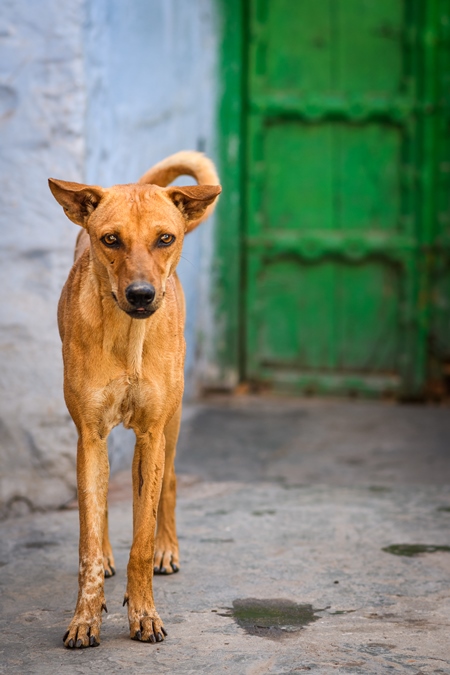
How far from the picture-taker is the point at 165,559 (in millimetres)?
3699

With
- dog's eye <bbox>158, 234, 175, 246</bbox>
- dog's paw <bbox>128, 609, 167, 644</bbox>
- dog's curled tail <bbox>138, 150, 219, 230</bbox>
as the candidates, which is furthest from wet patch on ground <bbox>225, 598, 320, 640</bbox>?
dog's curled tail <bbox>138, 150, 219, 230</bbox>

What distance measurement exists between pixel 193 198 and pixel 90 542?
44.7 inches

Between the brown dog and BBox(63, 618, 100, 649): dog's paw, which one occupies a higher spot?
the brown dog

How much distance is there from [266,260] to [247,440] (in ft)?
4.68

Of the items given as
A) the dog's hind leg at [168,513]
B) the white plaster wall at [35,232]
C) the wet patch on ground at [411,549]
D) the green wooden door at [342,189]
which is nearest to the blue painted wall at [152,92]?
the white plaster wall at [35,232]

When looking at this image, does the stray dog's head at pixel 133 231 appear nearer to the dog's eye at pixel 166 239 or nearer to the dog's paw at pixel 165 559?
the dog's eye at pixel 166 239

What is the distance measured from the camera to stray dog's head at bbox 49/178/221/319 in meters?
2.91

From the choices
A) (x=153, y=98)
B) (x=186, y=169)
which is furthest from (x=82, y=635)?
(x=153, y=98)

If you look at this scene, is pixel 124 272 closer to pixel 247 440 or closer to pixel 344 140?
pixel 247 440

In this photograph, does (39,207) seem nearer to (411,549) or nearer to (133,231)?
(133,231)

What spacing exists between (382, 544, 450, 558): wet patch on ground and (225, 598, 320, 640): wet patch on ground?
0.68 meters

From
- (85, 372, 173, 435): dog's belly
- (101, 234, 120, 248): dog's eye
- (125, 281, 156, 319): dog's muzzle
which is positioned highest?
(101, 234, 120, 248): dog's eye

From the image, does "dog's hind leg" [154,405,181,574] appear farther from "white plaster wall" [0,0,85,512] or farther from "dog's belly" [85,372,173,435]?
"white plaster wall" [0,0,85,512]

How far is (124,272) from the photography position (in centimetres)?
293
